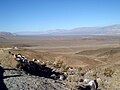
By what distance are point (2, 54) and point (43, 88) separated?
38.3 ft

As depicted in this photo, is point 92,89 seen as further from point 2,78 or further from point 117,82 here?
point 2,78

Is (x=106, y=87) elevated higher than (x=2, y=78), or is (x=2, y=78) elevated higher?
(x=2, y=78)

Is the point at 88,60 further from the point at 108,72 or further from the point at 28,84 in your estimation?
the point at 28,84

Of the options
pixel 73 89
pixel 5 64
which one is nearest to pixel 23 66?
pixel 5 64

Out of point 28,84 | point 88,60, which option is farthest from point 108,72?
point 88,60

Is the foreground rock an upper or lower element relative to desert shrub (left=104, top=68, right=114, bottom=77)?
upper

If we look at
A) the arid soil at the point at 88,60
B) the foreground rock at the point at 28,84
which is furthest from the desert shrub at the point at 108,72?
the foreground rock at the point at 28,84

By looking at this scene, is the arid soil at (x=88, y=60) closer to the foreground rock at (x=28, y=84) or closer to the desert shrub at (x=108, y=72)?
the desert shrub at (x=108, y=72)

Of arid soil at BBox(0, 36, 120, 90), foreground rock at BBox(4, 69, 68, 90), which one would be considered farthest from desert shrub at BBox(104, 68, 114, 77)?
foreground rock at BBox(4, 69, 68, 90)

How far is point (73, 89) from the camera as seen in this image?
1573 centimetres

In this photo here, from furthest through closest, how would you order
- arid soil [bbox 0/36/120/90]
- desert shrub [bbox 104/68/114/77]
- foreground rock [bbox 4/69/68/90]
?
desert shrub [bbox 104/68/114/77] → arid soil [bbox 0/36/120/90] → foreground rock [bbox 4/69/68/90]

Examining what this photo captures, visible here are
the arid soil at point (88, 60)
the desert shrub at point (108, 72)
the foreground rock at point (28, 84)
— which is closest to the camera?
the foreground rock at point (28, 84)

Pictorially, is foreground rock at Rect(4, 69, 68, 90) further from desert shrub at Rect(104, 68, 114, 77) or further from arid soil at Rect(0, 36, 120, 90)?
desert shrub at Rect(104, 68, 114, 77)

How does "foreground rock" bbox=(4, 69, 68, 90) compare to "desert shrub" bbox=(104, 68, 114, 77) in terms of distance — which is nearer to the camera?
"foreground rock" bbox=(4, 69, 68, 90)
